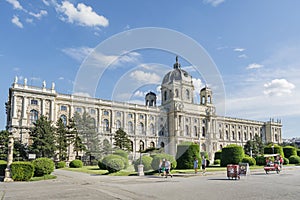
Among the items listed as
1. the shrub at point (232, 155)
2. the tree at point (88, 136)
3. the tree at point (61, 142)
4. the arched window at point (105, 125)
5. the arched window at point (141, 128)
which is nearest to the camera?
the shrub at point (232, 155)

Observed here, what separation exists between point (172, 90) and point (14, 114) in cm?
4038

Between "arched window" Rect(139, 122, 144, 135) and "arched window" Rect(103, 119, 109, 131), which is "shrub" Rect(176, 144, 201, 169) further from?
"arched window" Rect(139, 122, 144, 135)

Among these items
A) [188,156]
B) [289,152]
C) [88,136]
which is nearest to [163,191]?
[188,156]

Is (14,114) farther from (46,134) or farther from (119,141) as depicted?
(119,141)

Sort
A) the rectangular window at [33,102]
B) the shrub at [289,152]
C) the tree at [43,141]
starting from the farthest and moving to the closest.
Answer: the rectangular window at [33,102] → the shrub at [289,152] → the tree at [43,141]

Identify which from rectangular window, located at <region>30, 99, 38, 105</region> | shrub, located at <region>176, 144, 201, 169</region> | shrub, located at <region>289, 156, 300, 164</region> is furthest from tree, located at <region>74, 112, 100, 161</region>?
shrub, located at <region>289, 156, 300, 164</region>

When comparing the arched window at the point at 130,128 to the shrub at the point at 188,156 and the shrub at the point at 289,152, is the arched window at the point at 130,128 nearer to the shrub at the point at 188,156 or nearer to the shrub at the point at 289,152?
the shrub at the point at 289,152

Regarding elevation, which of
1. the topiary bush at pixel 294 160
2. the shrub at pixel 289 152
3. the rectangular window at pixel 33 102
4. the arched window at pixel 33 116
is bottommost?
the topiary bush at pixel 294 160

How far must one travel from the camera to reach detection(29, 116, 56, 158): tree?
139 feet

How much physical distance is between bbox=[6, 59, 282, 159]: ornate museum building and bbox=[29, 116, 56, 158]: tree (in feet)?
28.4

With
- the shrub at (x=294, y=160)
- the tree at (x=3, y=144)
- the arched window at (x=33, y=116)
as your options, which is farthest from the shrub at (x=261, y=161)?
the arched window at (x=33, y=116)

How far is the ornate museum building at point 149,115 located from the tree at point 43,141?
867 centimetres

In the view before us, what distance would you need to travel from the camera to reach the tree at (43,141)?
139 feet

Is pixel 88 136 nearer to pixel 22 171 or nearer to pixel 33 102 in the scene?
pixel 33 102
